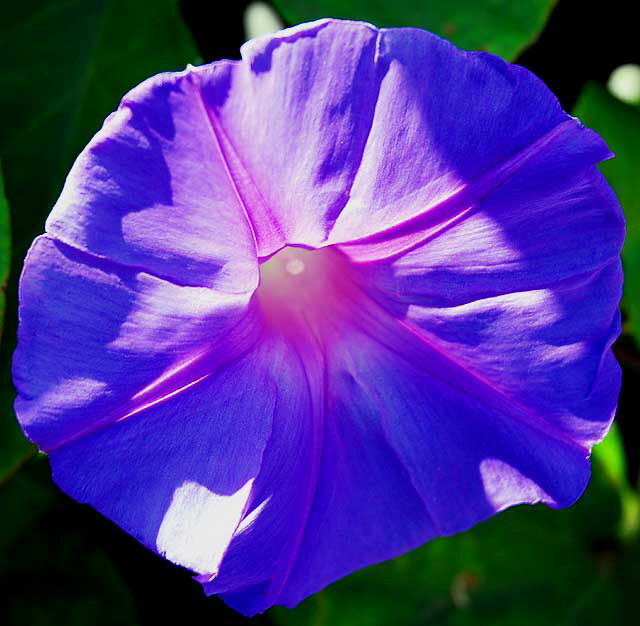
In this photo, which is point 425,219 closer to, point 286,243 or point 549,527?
point 286,243

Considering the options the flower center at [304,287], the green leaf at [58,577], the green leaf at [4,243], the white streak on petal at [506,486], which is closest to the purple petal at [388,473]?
the white streak on petal at [506,486]

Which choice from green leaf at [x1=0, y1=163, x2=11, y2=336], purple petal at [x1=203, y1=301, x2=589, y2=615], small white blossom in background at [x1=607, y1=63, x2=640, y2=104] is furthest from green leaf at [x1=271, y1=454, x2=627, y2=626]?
green leaf at [x1=0, y1=163, x2=11, y2=336]

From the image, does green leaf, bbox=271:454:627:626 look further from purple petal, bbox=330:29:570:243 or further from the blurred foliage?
purple petal, bbox=330:29:570:243

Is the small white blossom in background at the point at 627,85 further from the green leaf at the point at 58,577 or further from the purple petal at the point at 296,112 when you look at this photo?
the green leaf at the point at 58,577

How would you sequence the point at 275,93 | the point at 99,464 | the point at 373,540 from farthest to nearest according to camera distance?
the point at 373,540 → the point at 99,464 → the point at 275,93

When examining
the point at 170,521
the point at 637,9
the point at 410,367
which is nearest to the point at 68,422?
the point at 170,521
